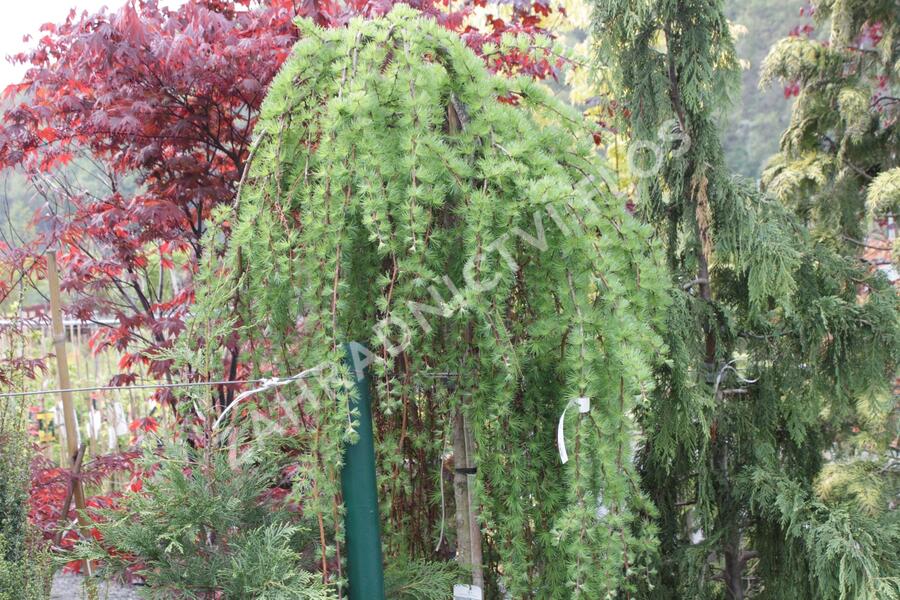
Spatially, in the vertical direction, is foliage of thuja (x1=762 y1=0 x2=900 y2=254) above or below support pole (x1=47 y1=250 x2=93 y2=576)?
above

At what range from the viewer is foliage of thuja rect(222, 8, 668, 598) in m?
1.55

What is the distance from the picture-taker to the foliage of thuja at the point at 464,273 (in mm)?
1550

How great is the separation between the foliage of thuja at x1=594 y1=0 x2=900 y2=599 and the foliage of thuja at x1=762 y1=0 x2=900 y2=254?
0.75 m

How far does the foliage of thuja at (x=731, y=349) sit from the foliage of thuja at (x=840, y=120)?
0.75 m

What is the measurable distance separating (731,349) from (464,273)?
122 centimetres

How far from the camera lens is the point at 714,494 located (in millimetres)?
2355

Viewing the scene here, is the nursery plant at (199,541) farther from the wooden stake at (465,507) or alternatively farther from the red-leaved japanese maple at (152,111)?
the red-leaved japanese maple at (152,111)

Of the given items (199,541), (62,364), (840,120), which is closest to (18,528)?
(62,364)

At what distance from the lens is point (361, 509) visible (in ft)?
5.43

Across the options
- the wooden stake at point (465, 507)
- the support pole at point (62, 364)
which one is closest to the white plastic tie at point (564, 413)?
the wooden stake at point (465, 507)

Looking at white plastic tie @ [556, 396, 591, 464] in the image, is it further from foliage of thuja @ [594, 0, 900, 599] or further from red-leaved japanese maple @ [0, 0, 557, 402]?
red-leaved japanese maple @ [0, 0, 557, 402]

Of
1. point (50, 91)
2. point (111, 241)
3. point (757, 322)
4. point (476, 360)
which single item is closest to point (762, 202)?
point (757, 322)

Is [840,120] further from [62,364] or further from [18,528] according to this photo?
[18,528]

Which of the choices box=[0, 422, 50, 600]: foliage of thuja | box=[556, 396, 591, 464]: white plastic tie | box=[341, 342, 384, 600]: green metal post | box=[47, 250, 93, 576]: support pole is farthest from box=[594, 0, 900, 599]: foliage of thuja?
box=[47, 250, 93, 576]: support pole
